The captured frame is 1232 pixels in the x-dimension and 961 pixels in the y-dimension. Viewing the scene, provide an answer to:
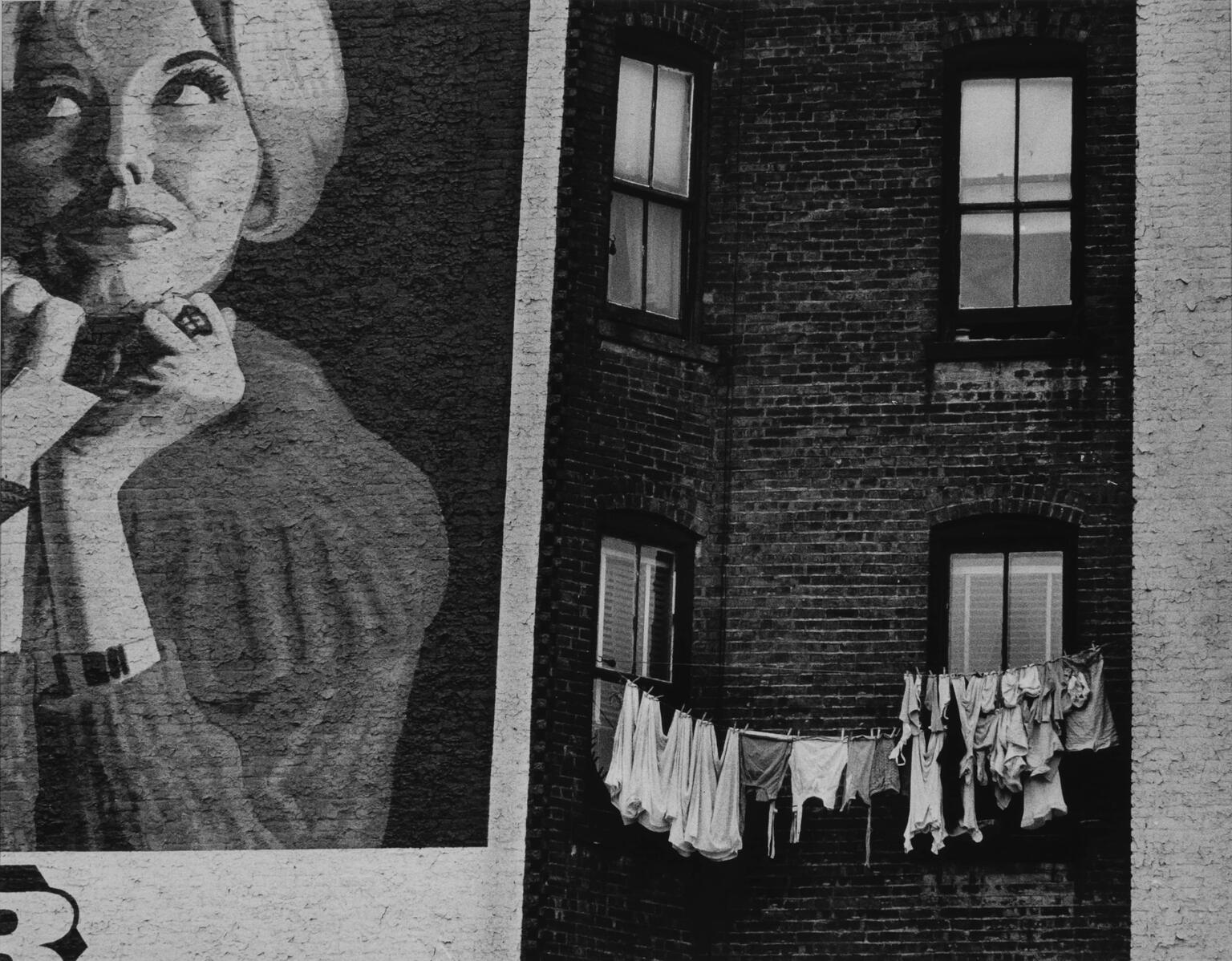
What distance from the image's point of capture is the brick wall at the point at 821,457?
21.7 metres

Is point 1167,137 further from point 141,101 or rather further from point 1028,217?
point 141,101

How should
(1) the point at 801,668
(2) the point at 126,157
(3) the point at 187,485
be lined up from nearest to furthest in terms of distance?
(1) the point at 801,668
(3) the point at 187,485
(2) the point at 126,157

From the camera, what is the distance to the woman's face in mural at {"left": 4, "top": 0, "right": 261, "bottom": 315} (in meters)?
23.5

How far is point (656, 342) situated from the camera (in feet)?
75.0

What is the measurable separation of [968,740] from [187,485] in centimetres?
644

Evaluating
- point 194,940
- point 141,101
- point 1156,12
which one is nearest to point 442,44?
point 141,101

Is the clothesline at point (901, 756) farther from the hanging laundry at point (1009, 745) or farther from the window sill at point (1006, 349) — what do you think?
the window sill at point (1006, 349)

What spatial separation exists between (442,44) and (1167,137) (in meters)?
5.82

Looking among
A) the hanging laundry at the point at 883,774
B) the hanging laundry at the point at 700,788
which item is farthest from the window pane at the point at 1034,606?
the hanging laundry at the point at 700,788

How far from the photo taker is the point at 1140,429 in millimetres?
22344

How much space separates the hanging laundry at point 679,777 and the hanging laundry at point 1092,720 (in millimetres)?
2821

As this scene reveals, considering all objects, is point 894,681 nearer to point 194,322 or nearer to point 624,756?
point 624,756

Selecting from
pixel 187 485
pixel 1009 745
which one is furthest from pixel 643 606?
pixel 187 485

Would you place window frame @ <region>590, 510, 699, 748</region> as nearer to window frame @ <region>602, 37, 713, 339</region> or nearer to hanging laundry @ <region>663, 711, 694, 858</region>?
hanging laundry @ <region>663, 711, 694, 858</region>
